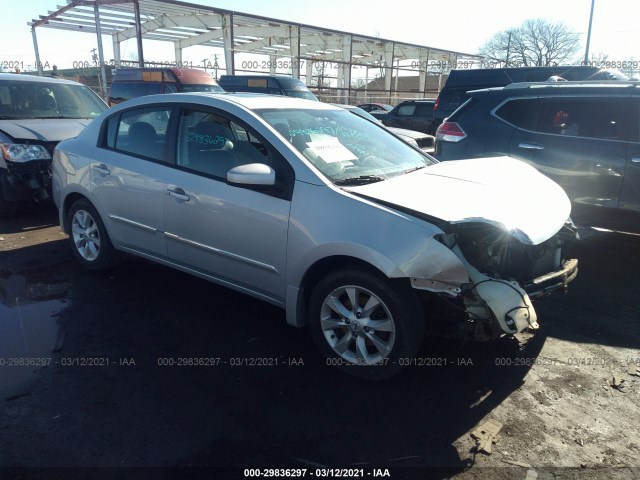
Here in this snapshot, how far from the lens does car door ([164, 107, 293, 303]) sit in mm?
3309

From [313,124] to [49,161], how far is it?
4.40 meters

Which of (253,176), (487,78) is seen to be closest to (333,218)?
(253,176)

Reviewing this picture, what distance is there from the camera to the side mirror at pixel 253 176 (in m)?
3.20

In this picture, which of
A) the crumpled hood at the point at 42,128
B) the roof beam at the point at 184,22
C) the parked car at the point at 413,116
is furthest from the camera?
the roof beam at the point at 184,22

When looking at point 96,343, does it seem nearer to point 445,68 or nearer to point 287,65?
point 287,65

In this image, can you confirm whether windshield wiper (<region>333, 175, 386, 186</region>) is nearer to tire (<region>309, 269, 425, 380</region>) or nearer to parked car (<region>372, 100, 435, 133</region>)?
tire (<region>309, 269, 425, 380</region>)

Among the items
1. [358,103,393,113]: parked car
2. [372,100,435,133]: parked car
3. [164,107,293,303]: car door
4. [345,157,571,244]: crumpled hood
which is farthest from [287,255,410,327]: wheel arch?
[358,103,393,113]: parked car

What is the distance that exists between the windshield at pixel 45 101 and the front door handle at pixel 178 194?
15.5 ft

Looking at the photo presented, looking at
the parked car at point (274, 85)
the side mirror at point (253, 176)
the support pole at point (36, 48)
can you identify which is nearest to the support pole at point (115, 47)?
the support pole at point (36, 48)

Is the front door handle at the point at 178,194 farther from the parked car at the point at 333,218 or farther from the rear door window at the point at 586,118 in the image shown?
the rear door window at the point at 586,118

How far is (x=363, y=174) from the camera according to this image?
11.3 feet

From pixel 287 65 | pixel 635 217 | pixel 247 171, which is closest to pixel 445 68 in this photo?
pixel 287 65

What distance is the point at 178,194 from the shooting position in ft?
12.4

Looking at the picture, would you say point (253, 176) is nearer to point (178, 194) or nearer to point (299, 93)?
point (178, 194)
